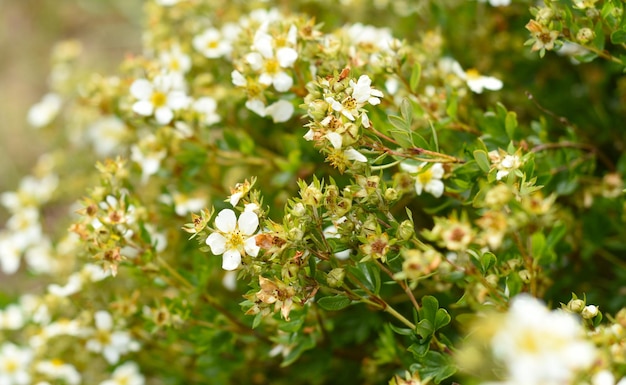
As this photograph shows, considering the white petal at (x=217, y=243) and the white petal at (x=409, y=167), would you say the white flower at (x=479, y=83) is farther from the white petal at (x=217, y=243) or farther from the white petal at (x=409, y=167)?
the white petal at (x=217, y=243)

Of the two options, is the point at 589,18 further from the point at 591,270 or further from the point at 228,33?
the point at 228,33

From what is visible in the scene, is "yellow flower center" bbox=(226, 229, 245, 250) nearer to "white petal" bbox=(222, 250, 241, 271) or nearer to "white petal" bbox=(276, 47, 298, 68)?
"white petal" bbox=(222, 250, 241, 271)

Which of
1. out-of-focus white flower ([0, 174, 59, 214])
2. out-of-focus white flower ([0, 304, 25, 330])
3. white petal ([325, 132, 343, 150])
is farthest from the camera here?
out-of-focus white flower ([0, 174, 59, 214])

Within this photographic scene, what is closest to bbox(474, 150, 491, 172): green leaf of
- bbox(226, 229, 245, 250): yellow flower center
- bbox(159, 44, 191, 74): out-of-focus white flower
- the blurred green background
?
bbox(226, 229, 245, 250): yellow flower center

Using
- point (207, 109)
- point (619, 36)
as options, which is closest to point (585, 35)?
point (619, 36)

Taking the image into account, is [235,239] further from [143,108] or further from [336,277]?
[143,108]

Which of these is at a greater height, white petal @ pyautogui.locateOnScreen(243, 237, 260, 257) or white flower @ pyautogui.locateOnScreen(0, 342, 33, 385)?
white petal @ pyautogui.locateOnScreen(243, 237, 260, 257)

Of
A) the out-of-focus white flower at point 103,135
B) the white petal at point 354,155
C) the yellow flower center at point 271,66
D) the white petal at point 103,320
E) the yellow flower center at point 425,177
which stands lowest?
the white petal at point 103,320

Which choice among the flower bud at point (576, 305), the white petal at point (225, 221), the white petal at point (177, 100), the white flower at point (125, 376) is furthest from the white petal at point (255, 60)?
the white flower at point (125, 376)
